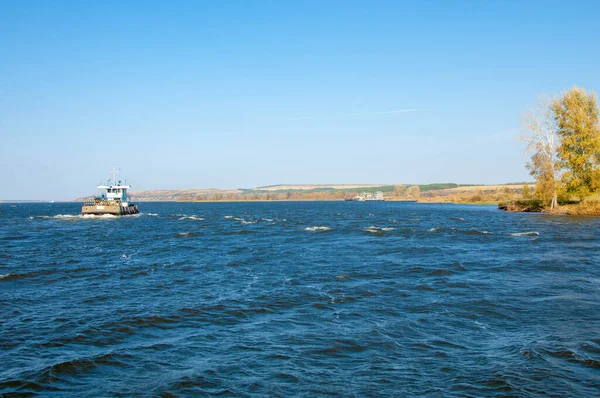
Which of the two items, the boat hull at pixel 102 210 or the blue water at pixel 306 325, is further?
the boat hull at pixel 102 210

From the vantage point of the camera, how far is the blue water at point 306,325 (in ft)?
36.9

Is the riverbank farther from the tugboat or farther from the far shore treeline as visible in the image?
the tugboat

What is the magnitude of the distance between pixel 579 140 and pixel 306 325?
7468cm

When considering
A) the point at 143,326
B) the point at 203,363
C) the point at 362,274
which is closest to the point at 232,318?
the point at 143,326

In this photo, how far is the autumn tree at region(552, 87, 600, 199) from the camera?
2847 inches

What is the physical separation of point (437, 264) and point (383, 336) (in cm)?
1549

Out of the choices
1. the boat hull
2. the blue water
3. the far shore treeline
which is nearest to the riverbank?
the far shore treeline

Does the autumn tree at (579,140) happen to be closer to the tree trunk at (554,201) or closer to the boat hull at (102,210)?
the tree trunk at (554,201)

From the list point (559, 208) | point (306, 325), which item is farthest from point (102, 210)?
point (306, 325)

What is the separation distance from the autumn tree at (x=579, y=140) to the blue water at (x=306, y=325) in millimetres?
46351

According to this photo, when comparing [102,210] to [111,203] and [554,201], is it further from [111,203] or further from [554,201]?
[554,201]

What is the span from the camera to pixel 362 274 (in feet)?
84.3

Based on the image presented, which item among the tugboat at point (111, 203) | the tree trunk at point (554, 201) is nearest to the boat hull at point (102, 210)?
the tugboat at point (111, 203)

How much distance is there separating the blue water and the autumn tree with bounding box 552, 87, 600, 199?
4635 cm
